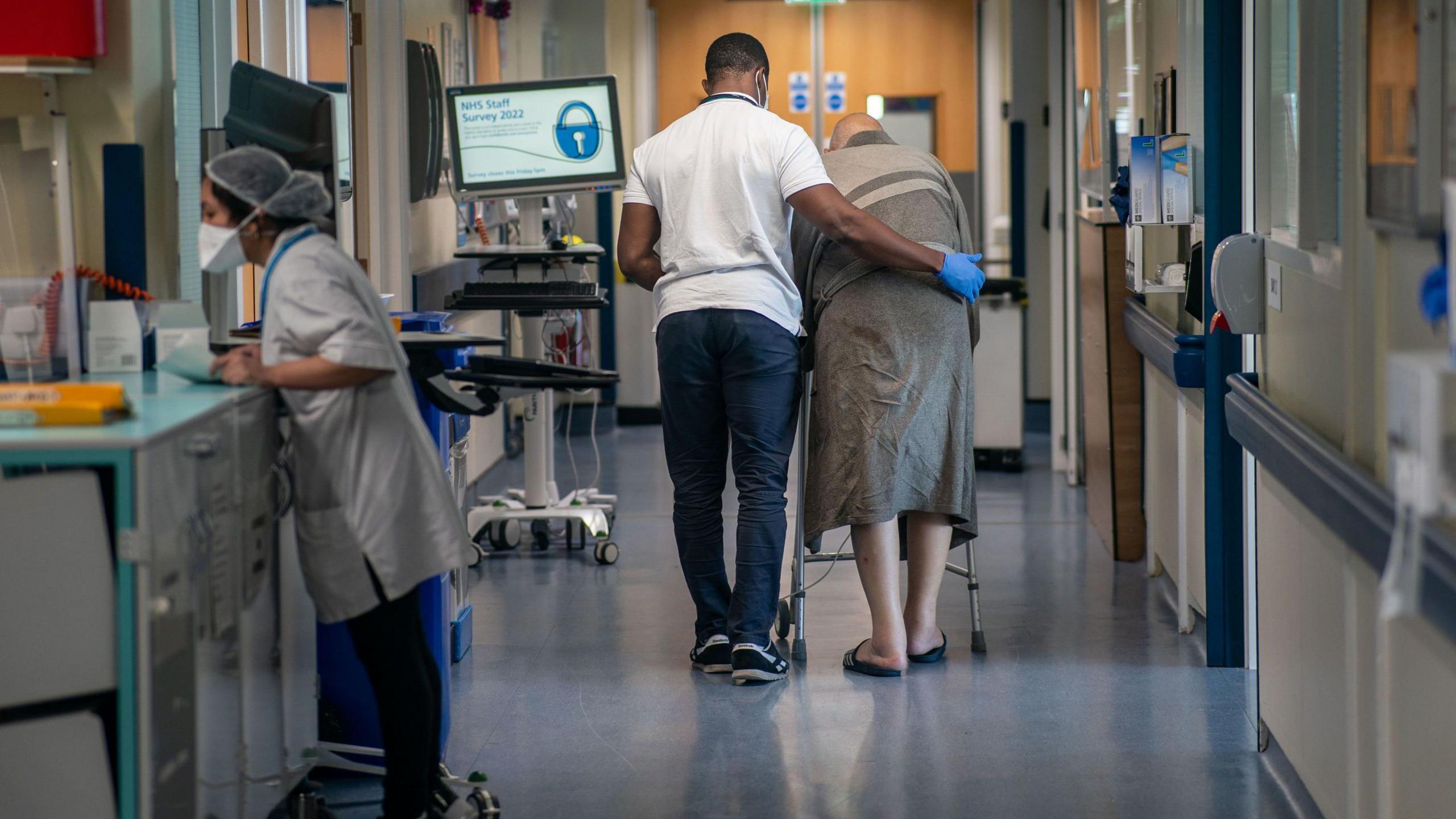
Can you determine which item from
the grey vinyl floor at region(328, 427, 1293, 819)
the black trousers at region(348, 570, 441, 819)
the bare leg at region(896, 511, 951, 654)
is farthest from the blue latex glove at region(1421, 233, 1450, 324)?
the bare leg at region(896, 511, 951, 654)

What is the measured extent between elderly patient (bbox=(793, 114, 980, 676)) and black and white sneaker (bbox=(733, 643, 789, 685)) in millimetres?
245

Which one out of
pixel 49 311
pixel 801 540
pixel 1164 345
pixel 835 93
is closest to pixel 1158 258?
pixel 1164 345

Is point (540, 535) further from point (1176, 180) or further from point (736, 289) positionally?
point (1176, 180)

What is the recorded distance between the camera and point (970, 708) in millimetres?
3645

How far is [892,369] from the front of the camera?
380 centimetres

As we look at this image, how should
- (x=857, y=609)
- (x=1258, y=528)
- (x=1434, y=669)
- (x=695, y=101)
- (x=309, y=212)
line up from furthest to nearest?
(x=695, y=101) < (x=857, y=609) < (x=1258, y=528) < (x=309, y=212) < (x=1434, y=669)

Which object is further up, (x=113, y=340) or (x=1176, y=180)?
(x=1176, y=180)

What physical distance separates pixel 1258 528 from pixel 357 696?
1976 mm

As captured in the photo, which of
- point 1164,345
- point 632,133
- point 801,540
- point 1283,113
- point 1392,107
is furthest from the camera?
point 632,133

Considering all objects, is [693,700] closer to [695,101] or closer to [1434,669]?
[1434,669]

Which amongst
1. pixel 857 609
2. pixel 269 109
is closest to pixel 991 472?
pixel 857 609

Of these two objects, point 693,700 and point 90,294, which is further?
point 693,700

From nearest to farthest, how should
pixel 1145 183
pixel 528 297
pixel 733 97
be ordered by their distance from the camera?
pixel 733 97 → pixel 1145 183 → pixel 528 297

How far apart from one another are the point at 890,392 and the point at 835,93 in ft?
17.8
